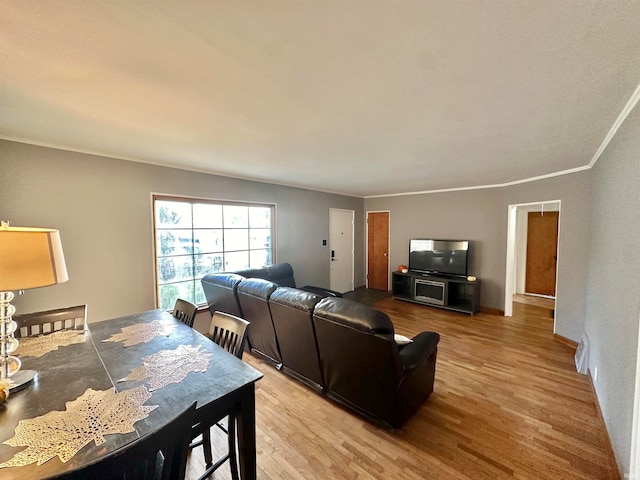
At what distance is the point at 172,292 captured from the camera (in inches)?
140

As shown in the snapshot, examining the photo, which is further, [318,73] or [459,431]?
[459,431]

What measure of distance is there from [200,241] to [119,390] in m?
2.81

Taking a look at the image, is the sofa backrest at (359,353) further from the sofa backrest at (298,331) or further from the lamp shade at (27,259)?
the lamp shade at (27,259)

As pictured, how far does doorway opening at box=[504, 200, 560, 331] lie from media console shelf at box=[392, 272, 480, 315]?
1597mm

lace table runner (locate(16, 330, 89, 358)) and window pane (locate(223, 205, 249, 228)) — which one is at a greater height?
window pane (locate(223, 205, 249, 228))

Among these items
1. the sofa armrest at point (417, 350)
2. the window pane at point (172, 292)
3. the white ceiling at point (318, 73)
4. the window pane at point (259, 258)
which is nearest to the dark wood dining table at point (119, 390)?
the sofa armrest at point (417, 350)

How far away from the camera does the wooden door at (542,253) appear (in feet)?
19.0

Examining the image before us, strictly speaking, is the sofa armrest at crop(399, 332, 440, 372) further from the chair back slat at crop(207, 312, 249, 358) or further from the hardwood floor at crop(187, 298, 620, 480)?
the chair back slat at crop(207, 312, 249, 358)

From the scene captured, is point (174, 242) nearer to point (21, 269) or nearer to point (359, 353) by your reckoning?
point (21, 269)

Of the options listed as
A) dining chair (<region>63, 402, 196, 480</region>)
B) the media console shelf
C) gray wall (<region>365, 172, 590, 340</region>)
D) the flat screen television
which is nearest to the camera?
dining chair (<region>63, 402, 196, 480</region>)

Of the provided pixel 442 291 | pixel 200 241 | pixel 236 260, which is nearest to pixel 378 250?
pixel 442 291

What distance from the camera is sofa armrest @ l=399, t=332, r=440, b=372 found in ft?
6.24

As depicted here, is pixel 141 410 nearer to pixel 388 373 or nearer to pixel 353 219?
pixel 388 373

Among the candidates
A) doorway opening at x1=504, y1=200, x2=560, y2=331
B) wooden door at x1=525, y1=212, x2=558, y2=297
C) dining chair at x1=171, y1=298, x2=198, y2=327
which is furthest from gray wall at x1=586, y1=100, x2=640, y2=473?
wooden door at x1=525, y1=212, x2=558, y2=297
